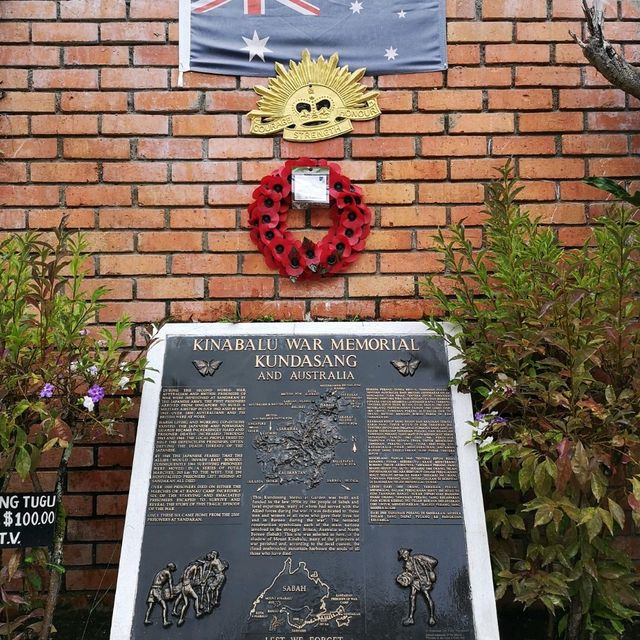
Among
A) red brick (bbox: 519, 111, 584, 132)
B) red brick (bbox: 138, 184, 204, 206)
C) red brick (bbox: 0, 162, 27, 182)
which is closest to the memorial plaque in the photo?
red brick (bbox: 138, 184, 204, 206)

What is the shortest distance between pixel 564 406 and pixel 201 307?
1725mm

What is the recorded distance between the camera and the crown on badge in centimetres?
344

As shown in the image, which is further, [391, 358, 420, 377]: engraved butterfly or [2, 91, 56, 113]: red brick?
[2, 91, 56, 113]: red brick

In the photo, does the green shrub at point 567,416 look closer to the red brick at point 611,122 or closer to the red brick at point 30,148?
the red brick at point 611,122

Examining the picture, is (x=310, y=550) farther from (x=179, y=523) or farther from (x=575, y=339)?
(x=575, y=339)

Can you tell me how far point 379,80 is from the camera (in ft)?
11.4

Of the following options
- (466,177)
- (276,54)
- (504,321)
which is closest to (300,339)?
(504,321)

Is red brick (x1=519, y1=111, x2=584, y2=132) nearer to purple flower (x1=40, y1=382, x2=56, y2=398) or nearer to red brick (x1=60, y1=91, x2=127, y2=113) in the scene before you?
red brick (x1=60, y1=91, x2=127, y2=113)

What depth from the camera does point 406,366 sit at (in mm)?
3059

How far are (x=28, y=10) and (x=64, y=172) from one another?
→ 843mm

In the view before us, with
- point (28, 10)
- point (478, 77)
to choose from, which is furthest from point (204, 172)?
point (478, 77)

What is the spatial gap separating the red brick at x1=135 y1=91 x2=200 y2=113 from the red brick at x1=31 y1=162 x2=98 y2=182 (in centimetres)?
39

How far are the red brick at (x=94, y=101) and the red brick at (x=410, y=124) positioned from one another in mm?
1289

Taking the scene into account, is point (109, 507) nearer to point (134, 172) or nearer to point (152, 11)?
point (134, 172)
